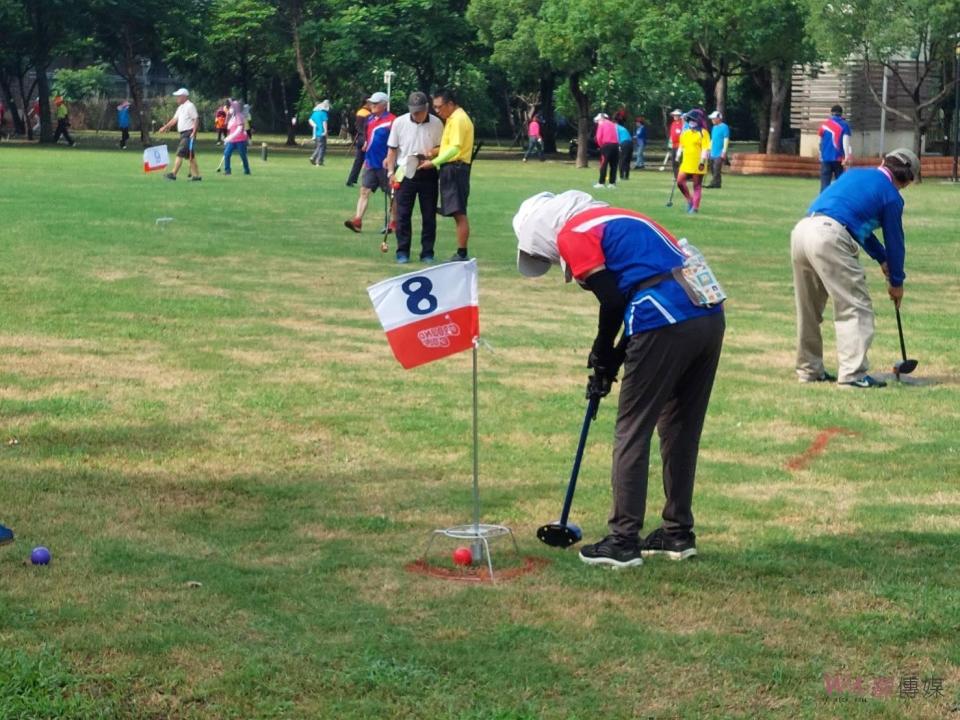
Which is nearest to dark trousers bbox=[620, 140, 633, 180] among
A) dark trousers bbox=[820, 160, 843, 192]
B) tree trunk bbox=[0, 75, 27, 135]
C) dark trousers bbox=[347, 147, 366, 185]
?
dark trousers bbox=[820, 160, 843, 192]

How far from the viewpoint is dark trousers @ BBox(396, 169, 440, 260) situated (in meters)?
17.0

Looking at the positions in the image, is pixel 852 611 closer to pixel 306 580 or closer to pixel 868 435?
pixel 306 580

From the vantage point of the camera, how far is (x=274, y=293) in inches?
598

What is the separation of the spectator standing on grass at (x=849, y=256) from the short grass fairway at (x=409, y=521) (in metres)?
0.34

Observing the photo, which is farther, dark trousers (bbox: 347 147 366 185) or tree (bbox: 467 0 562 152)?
tree (bbox: 467 0 562 152)

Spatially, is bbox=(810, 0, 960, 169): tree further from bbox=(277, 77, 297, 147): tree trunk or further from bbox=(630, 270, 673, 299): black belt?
bbox=(630, 270, 673, 299): black belt

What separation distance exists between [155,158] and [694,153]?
32.2 ft

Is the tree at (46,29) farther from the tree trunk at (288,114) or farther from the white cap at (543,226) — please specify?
the white cap at (543,226)

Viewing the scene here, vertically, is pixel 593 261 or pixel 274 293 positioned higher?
pixel 593 261

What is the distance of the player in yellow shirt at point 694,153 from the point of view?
88.4ft

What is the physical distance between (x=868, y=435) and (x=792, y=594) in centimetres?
350

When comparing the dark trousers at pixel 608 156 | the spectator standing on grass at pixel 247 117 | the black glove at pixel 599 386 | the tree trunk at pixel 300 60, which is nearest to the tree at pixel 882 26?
the dark trousers at pixel 608 156

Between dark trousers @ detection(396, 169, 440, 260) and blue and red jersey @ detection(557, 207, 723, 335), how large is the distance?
35.3ft

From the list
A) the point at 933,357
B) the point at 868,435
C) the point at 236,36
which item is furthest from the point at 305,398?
the point at 236,36
